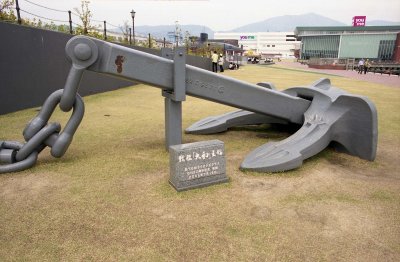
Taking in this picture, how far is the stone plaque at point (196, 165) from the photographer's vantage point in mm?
2768

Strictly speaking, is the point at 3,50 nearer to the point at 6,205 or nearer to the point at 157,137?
the point at 157,137

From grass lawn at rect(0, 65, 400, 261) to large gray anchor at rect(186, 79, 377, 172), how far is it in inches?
5.1

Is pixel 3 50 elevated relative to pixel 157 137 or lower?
elevated

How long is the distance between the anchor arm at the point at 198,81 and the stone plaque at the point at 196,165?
932mm

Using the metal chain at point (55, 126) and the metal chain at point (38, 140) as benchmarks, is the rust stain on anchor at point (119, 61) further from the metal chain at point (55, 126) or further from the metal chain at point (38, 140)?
the metal chain at point (38, 140)

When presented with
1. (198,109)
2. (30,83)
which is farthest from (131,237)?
(30,83)

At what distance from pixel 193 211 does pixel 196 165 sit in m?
0.50

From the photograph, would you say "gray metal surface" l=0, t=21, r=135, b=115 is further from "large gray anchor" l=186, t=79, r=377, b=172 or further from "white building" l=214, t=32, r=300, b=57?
"white building" l=214, t=32, r=300, b=57

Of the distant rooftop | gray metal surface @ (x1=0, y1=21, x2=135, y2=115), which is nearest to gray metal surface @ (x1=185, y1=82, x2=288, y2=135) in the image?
gray metal surface @ (x1=0, y1=21, x2=135, y2=115)

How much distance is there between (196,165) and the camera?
9.30 ft

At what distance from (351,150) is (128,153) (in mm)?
2655

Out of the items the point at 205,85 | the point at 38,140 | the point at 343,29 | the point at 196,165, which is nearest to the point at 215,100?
the point at 205,85

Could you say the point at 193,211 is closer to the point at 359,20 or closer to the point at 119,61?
the point at 119,61

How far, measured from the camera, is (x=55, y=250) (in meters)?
1.94
